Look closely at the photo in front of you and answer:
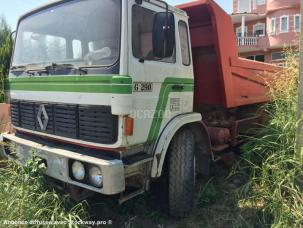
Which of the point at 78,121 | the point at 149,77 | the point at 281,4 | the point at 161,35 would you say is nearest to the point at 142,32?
the point at 161,35

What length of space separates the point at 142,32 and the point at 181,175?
158 cm

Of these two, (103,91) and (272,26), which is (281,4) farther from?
(103,91)

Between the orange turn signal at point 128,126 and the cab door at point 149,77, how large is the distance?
0.06 metres

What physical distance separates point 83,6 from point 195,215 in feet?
8.53

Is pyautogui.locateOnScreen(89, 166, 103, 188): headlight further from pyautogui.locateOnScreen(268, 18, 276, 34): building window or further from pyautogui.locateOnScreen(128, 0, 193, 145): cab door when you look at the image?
pyautogui.locateOnScreen(268, 18, 276, 34): building window

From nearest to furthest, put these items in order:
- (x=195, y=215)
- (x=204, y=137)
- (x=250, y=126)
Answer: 1. (x=195, y=215)
2. (x=204, y=137)
3. (x=250, y=126)

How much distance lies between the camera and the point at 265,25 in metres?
25.6

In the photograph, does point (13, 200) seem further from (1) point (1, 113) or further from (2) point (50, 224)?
(1) point (1, 113)

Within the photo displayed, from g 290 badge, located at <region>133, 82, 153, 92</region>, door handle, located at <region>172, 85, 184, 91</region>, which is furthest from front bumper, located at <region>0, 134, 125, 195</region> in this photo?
door handle, located at <region>172, 85, 184, 91</region>

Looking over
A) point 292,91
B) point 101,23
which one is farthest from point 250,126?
point 101,23

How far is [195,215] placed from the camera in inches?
151

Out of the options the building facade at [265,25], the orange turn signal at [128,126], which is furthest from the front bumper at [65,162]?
the building facade at [265,25]

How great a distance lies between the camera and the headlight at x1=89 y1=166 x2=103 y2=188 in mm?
2832

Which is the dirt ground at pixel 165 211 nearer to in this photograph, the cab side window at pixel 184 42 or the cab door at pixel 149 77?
the cab door at pixel 149 77
